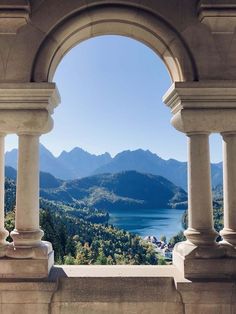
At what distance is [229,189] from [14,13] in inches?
191

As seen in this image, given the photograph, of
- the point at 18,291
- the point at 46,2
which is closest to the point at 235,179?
the point at 18,291

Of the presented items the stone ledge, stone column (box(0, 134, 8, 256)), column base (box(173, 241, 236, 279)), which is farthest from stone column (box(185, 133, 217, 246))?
stone column (box(0, 134, 8, 256))

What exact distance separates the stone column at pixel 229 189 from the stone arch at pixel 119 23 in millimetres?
1299

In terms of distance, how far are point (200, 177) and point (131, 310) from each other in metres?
2.55

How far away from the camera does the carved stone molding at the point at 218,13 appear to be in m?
5.91

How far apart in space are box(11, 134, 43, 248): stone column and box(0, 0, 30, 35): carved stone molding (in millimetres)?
1978

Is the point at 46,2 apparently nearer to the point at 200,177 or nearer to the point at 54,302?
the point at 200,177

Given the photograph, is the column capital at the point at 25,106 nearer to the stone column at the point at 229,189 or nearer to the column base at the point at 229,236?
the stone column at the point at 229,189

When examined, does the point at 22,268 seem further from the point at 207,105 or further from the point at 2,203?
the point at 207,105

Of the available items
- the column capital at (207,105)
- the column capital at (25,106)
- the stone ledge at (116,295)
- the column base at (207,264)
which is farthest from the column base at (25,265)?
the column capital at (207,105)

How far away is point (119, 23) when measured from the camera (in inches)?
252

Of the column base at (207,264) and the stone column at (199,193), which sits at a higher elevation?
the stone column at (199,193)

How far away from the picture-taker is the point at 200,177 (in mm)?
6023

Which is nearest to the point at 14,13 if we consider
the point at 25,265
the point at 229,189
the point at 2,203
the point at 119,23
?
the point at 119,23
